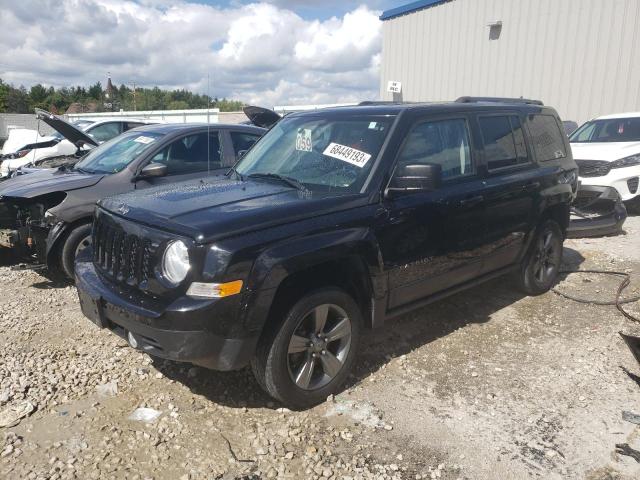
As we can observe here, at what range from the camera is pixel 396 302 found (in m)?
3.82

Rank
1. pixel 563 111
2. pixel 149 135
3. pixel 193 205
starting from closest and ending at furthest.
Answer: pixel 193 205
pixel 149 135
pixel 563 111

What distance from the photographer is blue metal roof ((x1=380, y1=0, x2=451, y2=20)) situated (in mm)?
18077

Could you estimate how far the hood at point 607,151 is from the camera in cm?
939

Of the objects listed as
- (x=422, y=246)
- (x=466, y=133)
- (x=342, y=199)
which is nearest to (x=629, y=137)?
(x=466, y=133)

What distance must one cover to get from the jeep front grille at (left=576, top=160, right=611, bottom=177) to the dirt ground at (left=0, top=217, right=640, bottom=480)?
5319 millimetres

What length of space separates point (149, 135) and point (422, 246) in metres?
3.99

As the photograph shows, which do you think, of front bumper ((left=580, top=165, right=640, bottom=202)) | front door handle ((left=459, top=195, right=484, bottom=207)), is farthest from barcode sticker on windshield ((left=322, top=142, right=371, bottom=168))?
front bumper ((left=580, top=165, right=640, bottom=202))

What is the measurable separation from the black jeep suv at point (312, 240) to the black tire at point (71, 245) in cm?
Result: 169

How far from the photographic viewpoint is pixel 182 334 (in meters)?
2.91

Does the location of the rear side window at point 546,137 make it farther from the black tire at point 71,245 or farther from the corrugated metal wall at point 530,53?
the corrugated metal wall at point 530,53

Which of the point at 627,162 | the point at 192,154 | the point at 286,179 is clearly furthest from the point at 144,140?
the point at 627,162

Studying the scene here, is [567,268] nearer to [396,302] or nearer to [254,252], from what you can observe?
[396,302]

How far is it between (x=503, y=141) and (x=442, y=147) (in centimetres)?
90

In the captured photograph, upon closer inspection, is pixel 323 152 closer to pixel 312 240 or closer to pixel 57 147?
pixel 312 240
